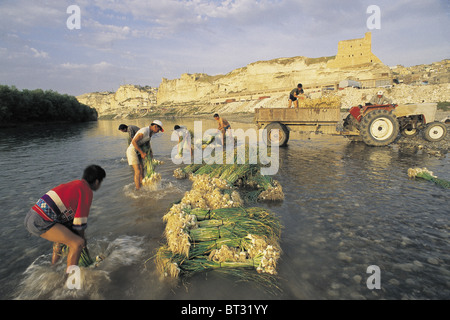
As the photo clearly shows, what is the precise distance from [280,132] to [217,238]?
11.3 meters

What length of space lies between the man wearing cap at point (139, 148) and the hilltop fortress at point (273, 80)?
49.1m

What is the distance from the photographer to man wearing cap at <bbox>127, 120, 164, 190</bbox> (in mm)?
7777

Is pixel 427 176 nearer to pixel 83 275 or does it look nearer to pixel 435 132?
pixel 435 132

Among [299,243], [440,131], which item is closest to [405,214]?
[299,243]

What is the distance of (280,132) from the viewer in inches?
558

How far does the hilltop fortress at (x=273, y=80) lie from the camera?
68.8 metres

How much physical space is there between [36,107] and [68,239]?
5968cm

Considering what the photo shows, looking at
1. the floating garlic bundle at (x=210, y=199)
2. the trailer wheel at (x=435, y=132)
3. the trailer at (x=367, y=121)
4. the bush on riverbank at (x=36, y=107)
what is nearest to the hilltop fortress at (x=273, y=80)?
the trailer at (x=367, y=121)

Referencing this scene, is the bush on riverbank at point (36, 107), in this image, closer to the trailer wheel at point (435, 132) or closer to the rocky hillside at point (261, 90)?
the rocky hillside at point (261, 90)

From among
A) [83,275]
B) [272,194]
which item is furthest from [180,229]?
[272,194]

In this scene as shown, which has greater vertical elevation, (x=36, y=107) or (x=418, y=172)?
(x=36, y=107)

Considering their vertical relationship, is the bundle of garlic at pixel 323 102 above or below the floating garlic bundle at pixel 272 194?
above

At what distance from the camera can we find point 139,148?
7.79 m
